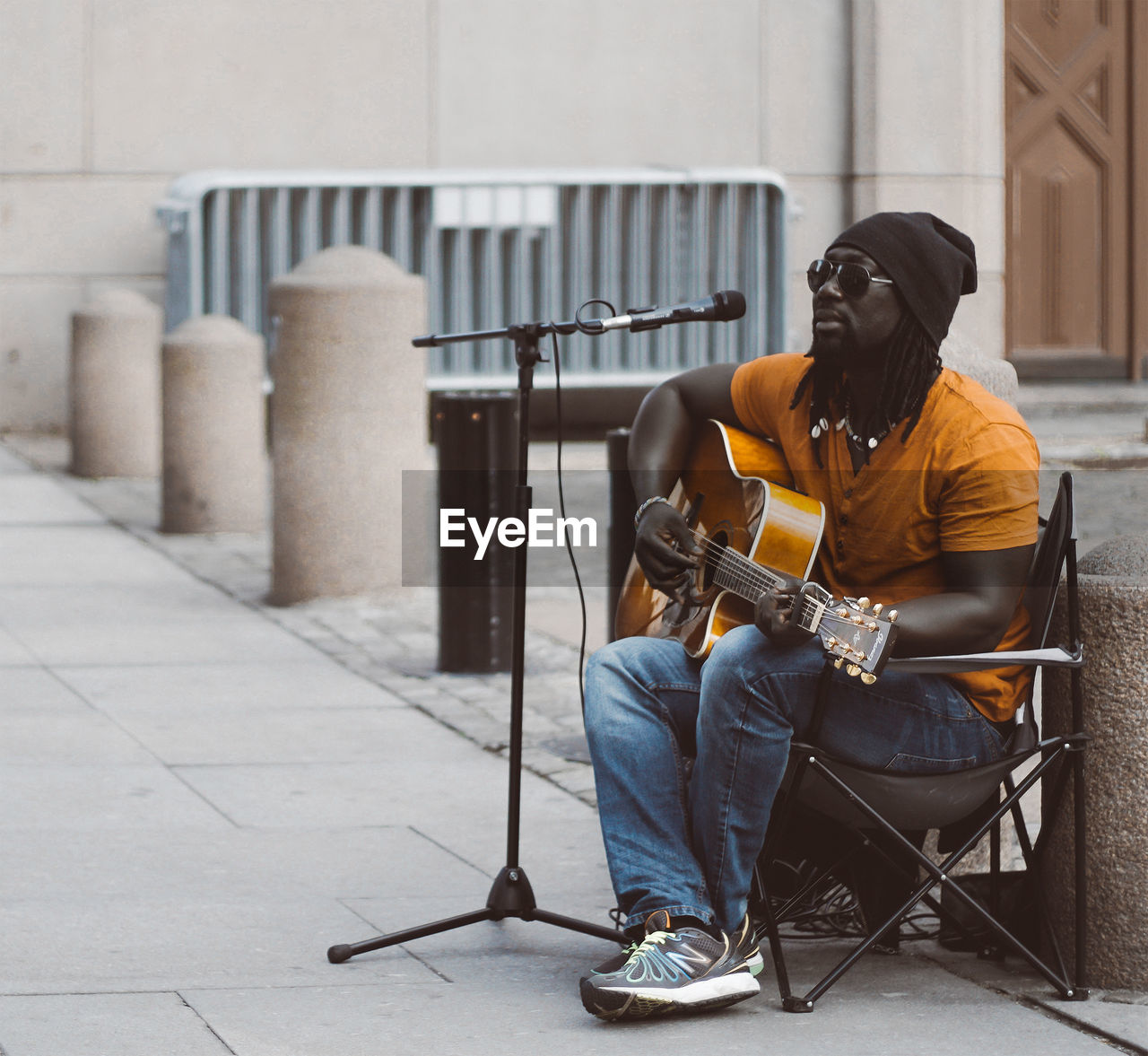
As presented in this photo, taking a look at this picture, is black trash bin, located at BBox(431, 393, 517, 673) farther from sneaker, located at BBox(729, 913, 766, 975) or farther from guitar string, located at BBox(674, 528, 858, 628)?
sneaker, located at BBox(729, 913, 766, 975)

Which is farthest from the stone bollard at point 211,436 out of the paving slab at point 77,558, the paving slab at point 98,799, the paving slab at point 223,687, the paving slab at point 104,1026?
the paving slab at point 104,1026

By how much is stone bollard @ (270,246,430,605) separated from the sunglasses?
4.76 metres

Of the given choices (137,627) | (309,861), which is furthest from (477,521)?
(309,861)

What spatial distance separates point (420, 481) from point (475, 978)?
4.05 meters

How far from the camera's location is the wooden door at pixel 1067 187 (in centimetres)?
1595

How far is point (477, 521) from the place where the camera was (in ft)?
24.5

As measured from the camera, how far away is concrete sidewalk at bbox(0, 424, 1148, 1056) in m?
3.93

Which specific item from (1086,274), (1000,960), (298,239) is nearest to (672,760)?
(1000,960)

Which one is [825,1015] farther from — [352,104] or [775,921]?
[352,104]

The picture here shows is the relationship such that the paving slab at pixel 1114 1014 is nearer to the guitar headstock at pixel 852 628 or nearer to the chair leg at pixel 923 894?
the chair leg at pixel 923 894

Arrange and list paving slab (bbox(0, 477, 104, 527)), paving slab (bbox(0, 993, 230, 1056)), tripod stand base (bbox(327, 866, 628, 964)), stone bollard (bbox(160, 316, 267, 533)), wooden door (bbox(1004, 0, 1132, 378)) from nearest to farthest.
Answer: paving slab (bbox(0, 993, 230, 1056)) → tripod stand base (bbox(327, 866, 628, 964)) → stone bollard (bbox(160, 316, 267, 533)) → paving slab (bbox(0, 477, 104, 527)) → wooden door (bbox(1004, 0, 1132, 378))

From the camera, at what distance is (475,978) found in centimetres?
425

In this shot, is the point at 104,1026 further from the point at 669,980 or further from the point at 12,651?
the point at 12,651

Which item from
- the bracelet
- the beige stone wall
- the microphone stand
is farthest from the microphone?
the beige stone wall
